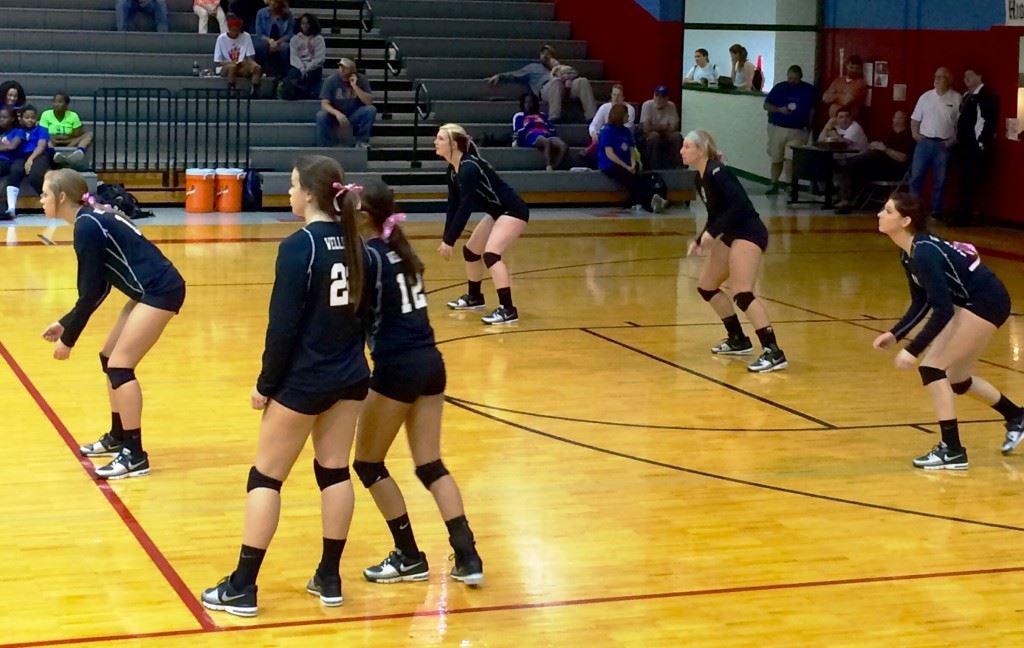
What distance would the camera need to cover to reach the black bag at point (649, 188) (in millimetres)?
22453

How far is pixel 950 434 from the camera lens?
9.07m

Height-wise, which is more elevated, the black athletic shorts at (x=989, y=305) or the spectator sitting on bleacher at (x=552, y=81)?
the spectator sitting on bleacher at (x=552, y=81)

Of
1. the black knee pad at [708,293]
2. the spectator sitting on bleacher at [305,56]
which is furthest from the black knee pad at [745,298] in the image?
the spectator sitting on bleacher at [305,56]

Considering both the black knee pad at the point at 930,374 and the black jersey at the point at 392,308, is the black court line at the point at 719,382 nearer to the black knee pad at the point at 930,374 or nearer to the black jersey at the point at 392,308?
the black knee pad at the point at 930,374

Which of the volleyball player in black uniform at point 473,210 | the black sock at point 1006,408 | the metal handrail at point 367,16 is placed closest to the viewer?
the black sock at point 1006,408

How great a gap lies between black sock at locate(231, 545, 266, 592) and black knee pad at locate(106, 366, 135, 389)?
231 cm

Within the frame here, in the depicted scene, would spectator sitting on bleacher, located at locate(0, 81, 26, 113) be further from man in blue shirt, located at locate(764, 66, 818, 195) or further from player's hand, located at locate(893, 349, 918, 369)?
player's hand, located at locate(893, 349, 918, 369)

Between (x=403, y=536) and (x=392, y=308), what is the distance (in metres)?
1.05

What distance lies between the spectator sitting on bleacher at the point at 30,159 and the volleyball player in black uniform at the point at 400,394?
524 inches

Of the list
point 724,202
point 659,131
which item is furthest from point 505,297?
point 659,131

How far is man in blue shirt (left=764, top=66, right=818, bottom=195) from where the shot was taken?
24.5 meters

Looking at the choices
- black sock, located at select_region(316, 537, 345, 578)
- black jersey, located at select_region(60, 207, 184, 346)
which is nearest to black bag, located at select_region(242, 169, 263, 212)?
black jersey, located at select_region(60, 207, 184, 346)

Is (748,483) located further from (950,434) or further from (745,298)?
(745,298)

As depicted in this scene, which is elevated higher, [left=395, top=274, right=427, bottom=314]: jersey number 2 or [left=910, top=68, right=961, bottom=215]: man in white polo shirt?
[left=910, top=68, right=961, bottom=215]: man in white polo shirt
